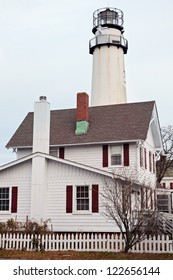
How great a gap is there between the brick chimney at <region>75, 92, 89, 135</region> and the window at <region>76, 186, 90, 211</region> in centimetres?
614

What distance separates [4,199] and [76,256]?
26.3ft

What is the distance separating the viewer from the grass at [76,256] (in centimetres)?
1438

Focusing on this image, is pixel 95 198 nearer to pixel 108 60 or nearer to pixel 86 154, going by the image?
pixel 86 154

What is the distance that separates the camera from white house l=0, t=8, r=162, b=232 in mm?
20656

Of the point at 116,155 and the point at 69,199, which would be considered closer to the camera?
the point at 69,199

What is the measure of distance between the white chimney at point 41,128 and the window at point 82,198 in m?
2.66

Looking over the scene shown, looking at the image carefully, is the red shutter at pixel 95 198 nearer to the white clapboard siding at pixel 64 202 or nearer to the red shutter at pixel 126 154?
the white clapboard siding at pixel 64 202

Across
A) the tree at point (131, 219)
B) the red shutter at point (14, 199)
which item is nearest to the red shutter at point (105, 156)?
the red shutter at point (14, 199)

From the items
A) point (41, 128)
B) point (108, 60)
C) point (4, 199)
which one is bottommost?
point (4, 199)

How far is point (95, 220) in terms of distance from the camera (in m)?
20.2

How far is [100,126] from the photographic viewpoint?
26328mm

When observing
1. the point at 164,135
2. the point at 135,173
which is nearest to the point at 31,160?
the point at 135,173

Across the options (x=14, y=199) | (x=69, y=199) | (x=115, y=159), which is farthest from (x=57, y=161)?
(x=115, y=159)

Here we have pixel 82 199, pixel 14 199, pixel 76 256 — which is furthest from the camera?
pixel 14 199
